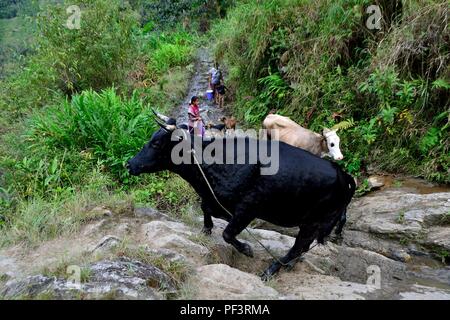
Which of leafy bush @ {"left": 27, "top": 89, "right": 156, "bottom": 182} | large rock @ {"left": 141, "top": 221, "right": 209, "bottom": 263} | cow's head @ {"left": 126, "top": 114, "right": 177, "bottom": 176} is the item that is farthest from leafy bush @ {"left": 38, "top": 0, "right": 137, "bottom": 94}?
large rock @ {"left": 141, "top": 221, "right": 209, "bottom": 263}

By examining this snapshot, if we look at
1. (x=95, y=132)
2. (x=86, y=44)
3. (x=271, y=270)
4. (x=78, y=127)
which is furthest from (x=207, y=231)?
(x=86, y=44)

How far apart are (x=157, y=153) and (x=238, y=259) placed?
Answer: 143cm

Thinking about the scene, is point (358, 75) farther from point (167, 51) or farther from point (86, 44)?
point (167, 51)

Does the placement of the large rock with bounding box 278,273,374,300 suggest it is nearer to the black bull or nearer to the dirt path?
the black bull

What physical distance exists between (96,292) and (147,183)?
14.1ft

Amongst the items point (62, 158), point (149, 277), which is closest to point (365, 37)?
point (62, 158)

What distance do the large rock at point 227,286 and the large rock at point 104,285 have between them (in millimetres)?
272

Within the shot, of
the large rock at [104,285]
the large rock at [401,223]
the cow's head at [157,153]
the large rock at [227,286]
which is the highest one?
the cow's head at [157,153]

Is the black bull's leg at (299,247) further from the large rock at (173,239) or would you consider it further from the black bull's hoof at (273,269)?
the large rock at (173,239)

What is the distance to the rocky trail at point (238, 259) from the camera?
3.50 m

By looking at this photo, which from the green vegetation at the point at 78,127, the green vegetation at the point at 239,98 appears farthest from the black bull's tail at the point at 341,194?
the green vegetation at the point at 78,127

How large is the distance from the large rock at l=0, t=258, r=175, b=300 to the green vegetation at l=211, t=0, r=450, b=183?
458 cm

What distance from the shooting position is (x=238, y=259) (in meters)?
4.77

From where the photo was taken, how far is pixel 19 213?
6.07m
